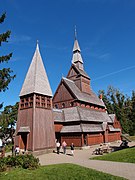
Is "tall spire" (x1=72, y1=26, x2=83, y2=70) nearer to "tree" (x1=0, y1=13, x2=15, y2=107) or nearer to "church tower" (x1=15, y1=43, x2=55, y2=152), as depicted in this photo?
"church tower" (x1=15, y1=43, x2=55, y2=152)

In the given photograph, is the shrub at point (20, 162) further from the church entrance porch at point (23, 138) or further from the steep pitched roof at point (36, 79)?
the steep pitched roof at point (36, 79)

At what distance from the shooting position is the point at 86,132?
30.8 m

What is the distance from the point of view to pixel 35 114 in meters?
25.1

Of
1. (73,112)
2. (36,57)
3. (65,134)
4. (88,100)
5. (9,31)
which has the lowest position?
(65,134)

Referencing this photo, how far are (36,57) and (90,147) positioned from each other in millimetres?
18947

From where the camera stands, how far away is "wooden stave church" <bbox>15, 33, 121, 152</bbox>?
2522 centimetres

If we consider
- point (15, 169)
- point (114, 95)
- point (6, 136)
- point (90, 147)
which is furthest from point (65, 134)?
point (114, 95)

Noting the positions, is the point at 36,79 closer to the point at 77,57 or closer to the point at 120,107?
the point at 77,57

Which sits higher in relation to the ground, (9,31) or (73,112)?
(9,31)

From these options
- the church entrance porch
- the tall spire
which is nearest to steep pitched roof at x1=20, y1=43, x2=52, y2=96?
the church entrance porch

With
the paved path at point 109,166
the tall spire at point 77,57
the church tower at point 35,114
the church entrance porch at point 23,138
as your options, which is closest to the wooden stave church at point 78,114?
the tall spire at point 77,57

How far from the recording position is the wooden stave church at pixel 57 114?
82.7 ft

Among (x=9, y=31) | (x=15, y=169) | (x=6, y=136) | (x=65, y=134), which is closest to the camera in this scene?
(x=15, y=169)

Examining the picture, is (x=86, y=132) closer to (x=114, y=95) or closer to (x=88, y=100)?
(x=88, y=100)
